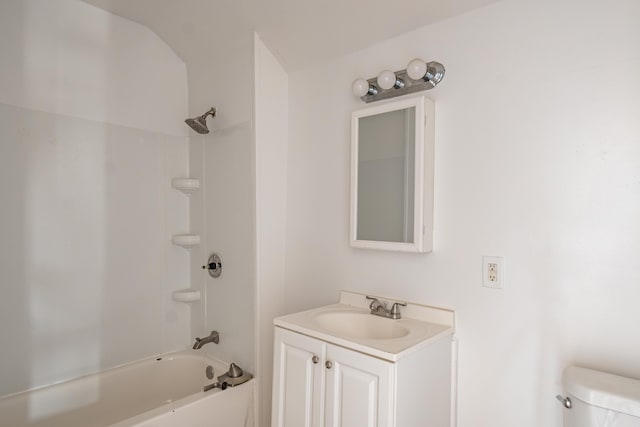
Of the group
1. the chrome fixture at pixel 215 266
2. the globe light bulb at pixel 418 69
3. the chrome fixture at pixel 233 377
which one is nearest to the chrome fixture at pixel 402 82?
the globe light bulb at pixel 418 69

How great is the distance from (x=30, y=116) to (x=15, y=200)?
433mm

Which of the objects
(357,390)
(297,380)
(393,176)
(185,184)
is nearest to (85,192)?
(185,184)

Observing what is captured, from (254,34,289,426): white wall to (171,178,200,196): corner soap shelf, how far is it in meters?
0.61

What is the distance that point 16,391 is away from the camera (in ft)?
5.97

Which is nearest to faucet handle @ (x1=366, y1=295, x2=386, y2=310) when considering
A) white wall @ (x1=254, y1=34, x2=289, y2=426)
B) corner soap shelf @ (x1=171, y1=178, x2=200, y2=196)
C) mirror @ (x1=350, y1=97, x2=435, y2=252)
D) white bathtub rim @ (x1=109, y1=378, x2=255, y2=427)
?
mirror @ (x1=350, y1=97, x2=435, y2=252)

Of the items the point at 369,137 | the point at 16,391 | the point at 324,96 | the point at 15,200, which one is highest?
the point at 324,96

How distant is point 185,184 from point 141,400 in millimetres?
1317

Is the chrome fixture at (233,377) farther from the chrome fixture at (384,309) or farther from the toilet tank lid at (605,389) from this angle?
the toilet tank lid at (605,389)

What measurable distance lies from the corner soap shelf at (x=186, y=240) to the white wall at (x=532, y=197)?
1.26 m

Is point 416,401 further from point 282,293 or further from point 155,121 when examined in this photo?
point 155,121

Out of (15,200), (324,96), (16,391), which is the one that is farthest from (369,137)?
(16,391)

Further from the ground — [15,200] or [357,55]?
[357,55]

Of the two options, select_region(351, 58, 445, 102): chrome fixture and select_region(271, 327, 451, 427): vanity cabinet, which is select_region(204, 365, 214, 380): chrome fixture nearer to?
select_region(271, 327, 451, 427): vanity cabinet

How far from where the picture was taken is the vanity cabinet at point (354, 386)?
1.18 meters
